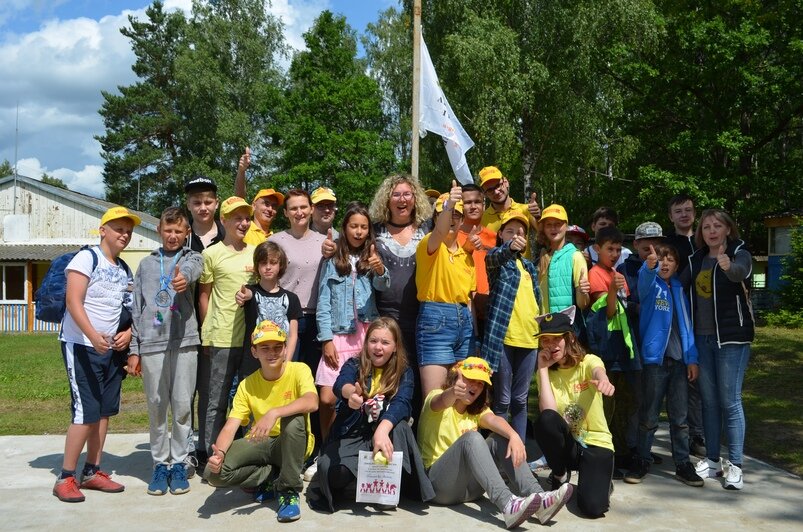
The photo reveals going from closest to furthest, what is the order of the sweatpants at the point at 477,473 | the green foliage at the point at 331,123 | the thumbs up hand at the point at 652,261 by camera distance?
the sweatpants at the point at 477,473, the thumbs up hand at the point at 652,261, the green foliage at the point at 331,123

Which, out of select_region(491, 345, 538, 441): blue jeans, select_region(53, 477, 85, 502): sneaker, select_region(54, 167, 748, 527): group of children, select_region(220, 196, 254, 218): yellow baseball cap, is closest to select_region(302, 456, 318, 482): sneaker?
select_region(54, 167, 748, 527): group of children

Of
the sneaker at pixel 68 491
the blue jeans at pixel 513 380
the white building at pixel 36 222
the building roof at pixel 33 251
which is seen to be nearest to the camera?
the sneaker at pixel 68 491

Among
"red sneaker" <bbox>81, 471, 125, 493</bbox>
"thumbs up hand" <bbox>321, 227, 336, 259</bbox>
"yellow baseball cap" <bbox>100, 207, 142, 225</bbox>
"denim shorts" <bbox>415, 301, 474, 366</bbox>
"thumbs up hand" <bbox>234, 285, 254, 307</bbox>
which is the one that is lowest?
"red sneaker" <bbox>81, 471, 125, 493</bbox>

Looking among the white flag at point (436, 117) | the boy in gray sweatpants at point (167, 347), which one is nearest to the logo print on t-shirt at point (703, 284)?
the boy in gray sweatpants at point (167, 347)

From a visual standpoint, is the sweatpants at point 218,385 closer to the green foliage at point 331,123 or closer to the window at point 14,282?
the window at point 14,282

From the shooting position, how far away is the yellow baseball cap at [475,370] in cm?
427

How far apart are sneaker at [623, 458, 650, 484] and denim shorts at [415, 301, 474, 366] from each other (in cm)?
154

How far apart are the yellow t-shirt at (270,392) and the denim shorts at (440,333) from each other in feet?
2.57

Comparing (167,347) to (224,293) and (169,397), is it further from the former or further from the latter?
(224,293)

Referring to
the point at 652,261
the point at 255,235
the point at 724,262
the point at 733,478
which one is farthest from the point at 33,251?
the point at 733,478

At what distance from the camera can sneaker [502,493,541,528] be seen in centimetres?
398

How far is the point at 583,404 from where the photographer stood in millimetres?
4652

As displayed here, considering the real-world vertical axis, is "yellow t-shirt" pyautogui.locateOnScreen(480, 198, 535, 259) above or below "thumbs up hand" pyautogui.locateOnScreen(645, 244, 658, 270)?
above

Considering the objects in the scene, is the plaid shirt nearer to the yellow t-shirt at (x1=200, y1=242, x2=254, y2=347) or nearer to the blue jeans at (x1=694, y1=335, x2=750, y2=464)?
the blue jeans at (x1=694, y1=335, x2=750, y2=464)
